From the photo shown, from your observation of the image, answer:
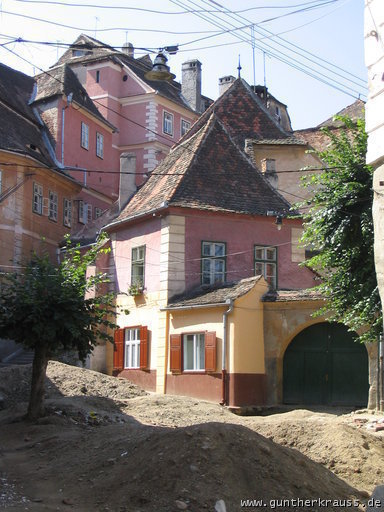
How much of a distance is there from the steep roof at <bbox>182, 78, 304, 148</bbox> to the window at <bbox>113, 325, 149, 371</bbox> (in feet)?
34.3

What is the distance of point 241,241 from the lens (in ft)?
87.2

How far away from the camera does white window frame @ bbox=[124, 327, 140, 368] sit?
2655cm

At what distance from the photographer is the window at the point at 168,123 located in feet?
152

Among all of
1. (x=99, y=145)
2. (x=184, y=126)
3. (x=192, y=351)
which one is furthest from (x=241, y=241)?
(x=184, y=126)

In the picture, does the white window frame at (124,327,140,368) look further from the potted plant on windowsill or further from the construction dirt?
the construction dirt

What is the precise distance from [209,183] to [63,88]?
14318 millimetres

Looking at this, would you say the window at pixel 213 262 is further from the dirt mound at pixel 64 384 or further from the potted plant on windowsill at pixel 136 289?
the dirt mound at pixel 64 384

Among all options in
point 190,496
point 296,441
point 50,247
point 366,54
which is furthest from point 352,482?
point 50,247

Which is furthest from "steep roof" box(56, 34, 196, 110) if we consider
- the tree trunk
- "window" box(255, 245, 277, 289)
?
the tree trunk

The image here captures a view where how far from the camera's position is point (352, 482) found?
1241cm

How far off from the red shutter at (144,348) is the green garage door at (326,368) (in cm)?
485

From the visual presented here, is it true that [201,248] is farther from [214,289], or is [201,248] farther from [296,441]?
[296,441]

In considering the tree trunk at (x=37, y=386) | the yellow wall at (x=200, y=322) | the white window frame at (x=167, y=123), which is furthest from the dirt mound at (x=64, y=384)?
the white window frame at (x=167, y=123)

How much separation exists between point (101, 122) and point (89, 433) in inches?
1140
